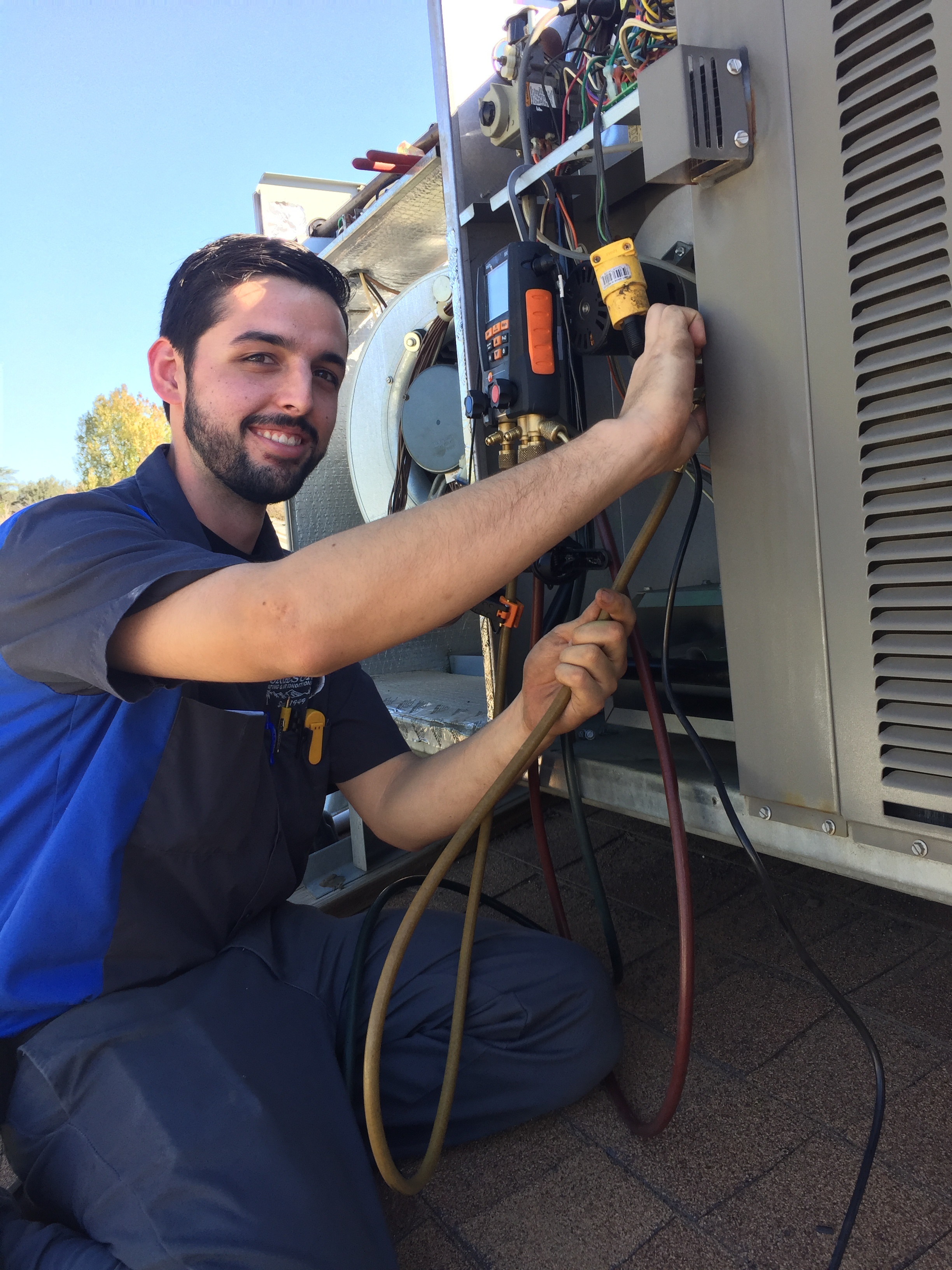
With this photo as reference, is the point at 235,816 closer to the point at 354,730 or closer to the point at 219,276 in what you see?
the point at 354,730

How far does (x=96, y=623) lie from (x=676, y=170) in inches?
33.9

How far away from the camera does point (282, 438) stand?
1.49 meters

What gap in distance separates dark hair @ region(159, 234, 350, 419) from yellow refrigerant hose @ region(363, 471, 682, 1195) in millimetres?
876

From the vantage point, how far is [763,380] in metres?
1.03

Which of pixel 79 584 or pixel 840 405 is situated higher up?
pixel 840 405

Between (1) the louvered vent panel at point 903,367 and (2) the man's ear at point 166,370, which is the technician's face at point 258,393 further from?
(1) the louvered vent panel at point 903,367

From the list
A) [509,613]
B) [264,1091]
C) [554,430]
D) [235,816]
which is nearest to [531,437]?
[554,430]

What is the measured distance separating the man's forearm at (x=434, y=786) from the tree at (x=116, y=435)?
72.6ft

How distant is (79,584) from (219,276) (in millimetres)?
806

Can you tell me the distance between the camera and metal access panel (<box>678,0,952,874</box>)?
878 millimetres

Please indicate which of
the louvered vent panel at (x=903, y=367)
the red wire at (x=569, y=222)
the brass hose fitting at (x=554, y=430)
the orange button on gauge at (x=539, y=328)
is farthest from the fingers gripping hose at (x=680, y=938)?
the red wire at (x=569, y=222)

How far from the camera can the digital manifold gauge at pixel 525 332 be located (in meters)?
1.45

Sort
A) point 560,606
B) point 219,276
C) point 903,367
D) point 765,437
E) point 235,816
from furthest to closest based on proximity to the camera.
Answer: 1. point 560,606
2. point 219,276
3. point 235,816
4. point 765,437
5. point 903,367

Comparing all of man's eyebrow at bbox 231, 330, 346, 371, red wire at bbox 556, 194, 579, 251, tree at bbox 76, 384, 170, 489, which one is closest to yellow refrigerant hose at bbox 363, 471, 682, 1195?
red wire at bbox 556, 194, 579, 251
